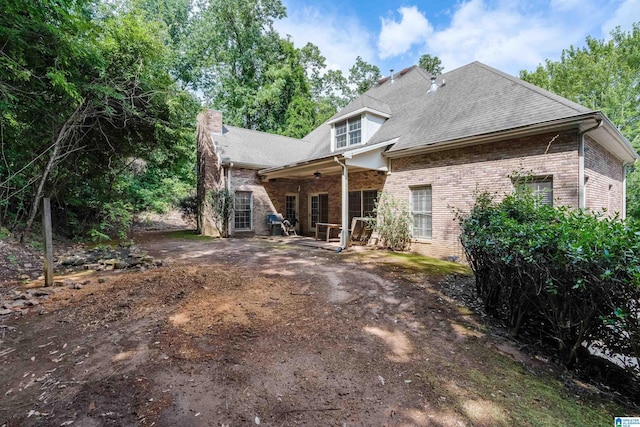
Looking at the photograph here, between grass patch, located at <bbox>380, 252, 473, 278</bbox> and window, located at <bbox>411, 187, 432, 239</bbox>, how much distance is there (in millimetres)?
805

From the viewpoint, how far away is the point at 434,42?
567 inches

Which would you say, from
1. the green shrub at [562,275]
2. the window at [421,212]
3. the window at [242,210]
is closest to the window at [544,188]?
the window at [421,212]

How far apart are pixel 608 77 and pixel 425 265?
970 inches

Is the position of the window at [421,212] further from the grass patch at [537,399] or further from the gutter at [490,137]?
the grass patch at [537,399]

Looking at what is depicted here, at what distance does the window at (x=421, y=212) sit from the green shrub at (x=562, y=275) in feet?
16.0

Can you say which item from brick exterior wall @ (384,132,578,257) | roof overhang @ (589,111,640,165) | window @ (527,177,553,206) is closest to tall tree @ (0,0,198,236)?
brick exterior wall @ (384,132,578,257)

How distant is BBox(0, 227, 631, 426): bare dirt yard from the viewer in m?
2.13

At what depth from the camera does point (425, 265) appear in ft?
23.8

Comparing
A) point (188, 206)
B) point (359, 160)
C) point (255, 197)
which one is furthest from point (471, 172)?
point (188, 206)

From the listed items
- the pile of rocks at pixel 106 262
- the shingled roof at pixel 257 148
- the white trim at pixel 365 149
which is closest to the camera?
the pile of rocks at pixel 106 262

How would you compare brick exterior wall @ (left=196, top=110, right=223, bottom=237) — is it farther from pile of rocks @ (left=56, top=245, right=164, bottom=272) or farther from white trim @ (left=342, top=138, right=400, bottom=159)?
white trim @ (left=342, top=138, right=400, bottom=159)

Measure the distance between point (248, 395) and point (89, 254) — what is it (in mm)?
7485

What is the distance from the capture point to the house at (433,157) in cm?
658

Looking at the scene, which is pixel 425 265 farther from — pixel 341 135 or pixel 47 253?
pixel 47 253
